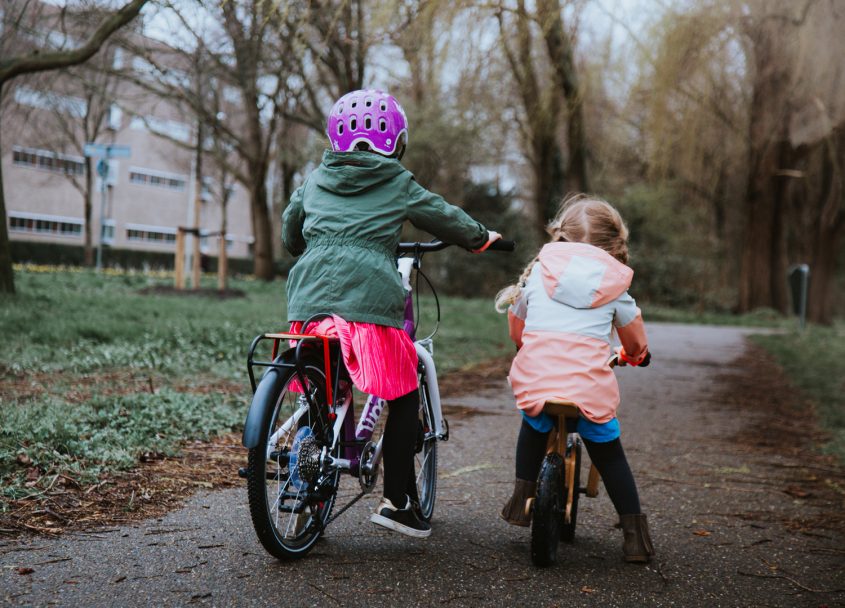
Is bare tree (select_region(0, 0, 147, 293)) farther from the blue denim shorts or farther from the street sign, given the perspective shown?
the blue denim shorts

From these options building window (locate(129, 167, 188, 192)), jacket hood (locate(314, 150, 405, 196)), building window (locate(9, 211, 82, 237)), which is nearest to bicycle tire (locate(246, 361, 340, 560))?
jacket hood (locate(314, 150, 405, 196))

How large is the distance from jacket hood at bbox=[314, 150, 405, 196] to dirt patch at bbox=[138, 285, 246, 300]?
11348mm

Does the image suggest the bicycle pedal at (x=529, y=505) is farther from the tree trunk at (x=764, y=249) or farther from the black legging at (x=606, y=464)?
the tree trunk at (x=764, y=249)

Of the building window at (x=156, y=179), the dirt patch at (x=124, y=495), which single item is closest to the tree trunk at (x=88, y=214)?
the building window at (x=156, y=179)

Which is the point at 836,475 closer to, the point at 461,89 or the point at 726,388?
the point at 726,388

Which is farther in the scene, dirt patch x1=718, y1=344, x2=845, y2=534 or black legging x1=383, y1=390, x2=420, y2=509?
dirt patch x1=718, y1=344, x2=845, y2=534

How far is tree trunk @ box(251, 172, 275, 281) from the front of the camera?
2284cm

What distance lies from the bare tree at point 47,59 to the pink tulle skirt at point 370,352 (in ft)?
23.3

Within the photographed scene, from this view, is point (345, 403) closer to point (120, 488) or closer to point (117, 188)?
point (120, 488)

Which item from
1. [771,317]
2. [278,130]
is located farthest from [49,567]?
[771,317]

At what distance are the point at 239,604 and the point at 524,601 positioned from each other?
0.87 m

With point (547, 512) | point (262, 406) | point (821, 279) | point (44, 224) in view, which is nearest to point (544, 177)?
point (821, 279)

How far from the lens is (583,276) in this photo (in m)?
2.94

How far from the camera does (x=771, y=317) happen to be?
2211 centimetres
